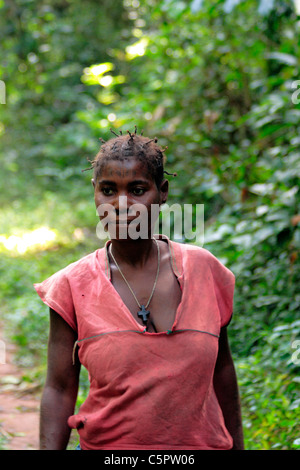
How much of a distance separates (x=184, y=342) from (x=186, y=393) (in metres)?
0.13

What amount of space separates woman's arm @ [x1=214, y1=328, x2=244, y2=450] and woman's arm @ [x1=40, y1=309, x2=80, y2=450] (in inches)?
17.6

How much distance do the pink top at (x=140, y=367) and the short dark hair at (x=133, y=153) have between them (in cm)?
31

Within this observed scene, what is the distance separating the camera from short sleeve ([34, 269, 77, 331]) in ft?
4.89

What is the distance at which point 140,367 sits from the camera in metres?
1.39

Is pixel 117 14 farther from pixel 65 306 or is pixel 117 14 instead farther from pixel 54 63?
pixel 65 306

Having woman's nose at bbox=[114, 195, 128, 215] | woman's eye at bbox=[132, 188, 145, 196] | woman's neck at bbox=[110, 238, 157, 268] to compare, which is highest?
woman's eye at bbox=[132, 188, 145, 196]

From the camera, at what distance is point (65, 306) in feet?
4.91

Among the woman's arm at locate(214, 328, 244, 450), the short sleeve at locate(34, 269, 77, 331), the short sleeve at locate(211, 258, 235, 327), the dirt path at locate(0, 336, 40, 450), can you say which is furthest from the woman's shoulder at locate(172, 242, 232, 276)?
the dirt path at locate(0, 336, 40, 450)

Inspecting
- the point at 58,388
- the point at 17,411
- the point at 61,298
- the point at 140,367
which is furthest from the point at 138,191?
the point at 17,411

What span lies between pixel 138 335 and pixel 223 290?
1.08 feet

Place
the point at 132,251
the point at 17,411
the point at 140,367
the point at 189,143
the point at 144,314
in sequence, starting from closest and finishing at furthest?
1. the point at 140,367
2. the point at 144,314
3. the point at 132,251
4. the point at 17,411
5. the point at 189,143

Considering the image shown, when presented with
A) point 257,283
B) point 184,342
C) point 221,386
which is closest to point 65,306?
point 184,342

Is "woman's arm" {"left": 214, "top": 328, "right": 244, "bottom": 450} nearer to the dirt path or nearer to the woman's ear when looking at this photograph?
the woman's ear

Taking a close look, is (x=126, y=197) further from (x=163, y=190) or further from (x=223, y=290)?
(x=223, y=290)
